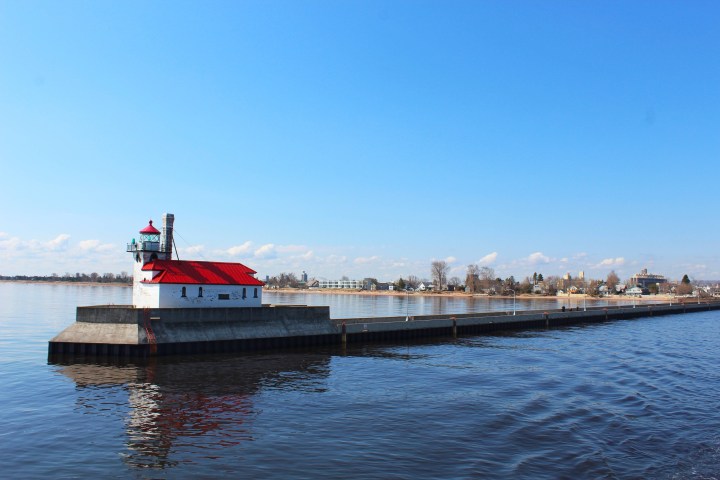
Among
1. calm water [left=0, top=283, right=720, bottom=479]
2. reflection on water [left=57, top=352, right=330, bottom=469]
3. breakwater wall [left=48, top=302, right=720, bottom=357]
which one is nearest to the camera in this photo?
calm water [left=0, top=283, right=720, bottom=479]

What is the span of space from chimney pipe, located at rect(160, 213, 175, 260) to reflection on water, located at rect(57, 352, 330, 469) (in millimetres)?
13559

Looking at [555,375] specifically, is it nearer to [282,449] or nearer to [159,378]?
[282,449]

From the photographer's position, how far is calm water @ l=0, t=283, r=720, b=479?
1881cm

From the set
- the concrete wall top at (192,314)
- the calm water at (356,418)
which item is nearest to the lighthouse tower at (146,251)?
the concrete wall top at (192,314)

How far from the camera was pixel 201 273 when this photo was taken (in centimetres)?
4872

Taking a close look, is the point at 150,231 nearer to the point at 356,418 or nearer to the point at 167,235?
the point at 167,235

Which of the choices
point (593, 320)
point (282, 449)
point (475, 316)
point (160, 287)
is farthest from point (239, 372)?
point (593, 320)

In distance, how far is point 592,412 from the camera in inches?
1068

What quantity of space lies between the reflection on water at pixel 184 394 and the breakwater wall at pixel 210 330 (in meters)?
2.09

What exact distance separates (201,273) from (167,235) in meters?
6.59

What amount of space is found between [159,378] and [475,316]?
2127 inches

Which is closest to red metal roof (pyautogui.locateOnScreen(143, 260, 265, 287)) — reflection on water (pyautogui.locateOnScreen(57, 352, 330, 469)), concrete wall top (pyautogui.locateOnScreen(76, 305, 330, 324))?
A: concrete wall top (pyautogui.locateOnScreen(76, 305, 330, 324))

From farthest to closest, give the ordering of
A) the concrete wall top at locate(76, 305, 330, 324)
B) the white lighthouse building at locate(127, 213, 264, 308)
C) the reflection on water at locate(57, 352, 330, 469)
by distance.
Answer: the white lighthouse building at locate(127, 213, 264, 308)
the concrete wall top at locate(76, 305, 330, 324)
the reflection on water at locate(57, 352, 330, 469)

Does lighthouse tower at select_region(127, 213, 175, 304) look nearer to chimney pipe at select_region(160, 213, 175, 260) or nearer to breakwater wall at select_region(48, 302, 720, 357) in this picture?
chimney pipe at select_region(160, 213, 175, 260)
